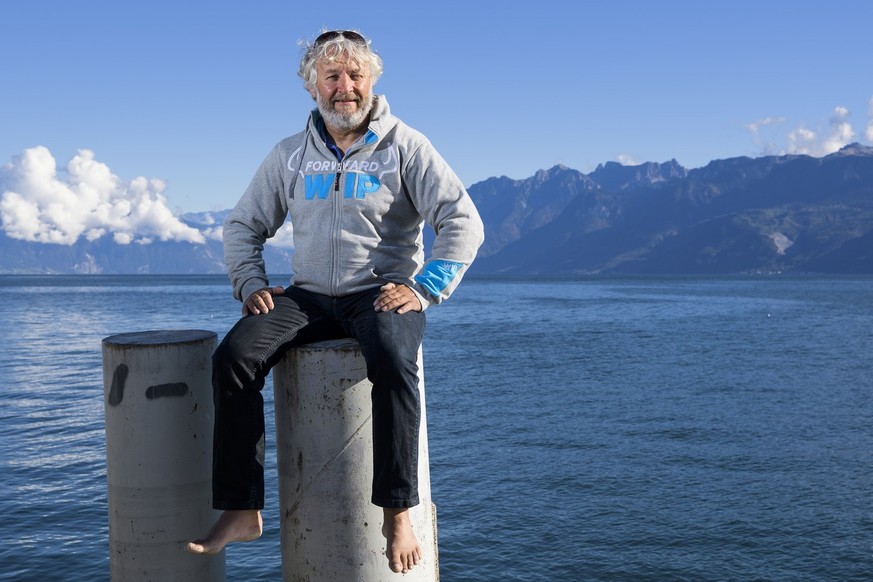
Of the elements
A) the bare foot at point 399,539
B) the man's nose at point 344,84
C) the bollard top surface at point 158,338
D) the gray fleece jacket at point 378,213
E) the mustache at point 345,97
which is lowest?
the bare foot at point 399,539

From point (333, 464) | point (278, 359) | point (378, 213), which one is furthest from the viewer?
point (378, 213)

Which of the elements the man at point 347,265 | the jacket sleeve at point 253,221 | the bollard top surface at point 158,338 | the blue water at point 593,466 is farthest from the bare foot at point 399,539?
the blue water at point 593,466

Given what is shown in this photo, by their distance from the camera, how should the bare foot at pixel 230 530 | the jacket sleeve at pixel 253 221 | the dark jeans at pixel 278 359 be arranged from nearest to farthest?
1. the dark jeans at pixel 278 359
2. the bare foot at pixel 230 530
3. the jacket sleeve at pixel 253 221

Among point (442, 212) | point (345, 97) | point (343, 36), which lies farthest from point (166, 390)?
point (343, 36)

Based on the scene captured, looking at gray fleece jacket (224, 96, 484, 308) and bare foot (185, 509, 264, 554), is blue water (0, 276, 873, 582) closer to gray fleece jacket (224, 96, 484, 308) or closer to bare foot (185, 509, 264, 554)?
bare foot (185, 509, 264, 554)

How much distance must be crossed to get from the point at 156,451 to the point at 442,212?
7.01 feet

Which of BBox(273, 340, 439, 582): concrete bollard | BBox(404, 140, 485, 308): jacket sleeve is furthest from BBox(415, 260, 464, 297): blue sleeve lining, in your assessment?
BBox(273, 340, 439, 582): concrete bollard

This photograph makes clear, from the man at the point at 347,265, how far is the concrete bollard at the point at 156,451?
1.17ft

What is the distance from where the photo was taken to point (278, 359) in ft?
15.0

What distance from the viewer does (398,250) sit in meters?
4.96

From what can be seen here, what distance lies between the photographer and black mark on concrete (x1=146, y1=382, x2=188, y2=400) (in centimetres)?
472

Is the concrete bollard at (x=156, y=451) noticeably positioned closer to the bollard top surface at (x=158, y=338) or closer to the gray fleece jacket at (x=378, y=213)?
the bollard top surface at (x=158, y=338)

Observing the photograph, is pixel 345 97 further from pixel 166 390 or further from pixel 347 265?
pixel 166 390

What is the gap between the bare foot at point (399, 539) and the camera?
4.34m
